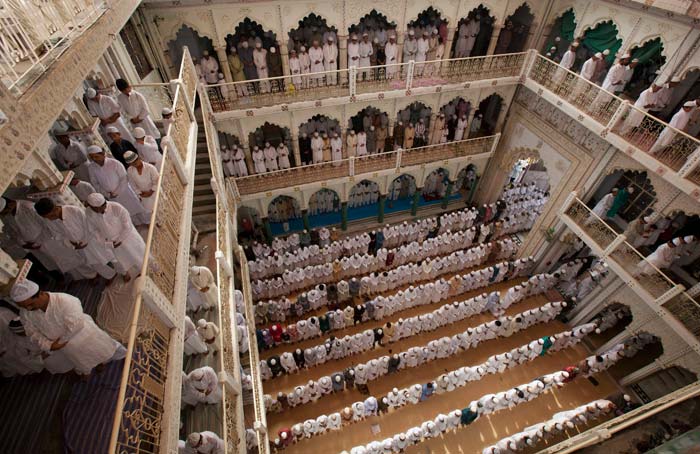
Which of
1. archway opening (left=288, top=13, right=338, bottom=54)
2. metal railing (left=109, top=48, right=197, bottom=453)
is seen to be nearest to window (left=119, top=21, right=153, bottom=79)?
metal railing (left=109, top=48, right=197, bottom=453)

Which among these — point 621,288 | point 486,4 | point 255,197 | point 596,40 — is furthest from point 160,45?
point 621,288

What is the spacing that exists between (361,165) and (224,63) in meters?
5.62

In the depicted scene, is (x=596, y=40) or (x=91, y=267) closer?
(x=91, y=267)

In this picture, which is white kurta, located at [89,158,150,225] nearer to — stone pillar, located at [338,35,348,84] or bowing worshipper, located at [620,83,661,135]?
stone pillar, located at [338,35,348,84]

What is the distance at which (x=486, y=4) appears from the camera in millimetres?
10984

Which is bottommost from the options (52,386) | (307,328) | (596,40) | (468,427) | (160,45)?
(468,427)

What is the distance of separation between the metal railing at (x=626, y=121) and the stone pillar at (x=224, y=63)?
392 inches

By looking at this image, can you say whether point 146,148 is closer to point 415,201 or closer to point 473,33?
point 415,201

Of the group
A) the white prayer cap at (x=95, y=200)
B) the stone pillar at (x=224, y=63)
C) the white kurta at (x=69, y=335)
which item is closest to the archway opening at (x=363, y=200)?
the stone pillar at (x=224, y=63)

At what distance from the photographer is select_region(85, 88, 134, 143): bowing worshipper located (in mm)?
5566

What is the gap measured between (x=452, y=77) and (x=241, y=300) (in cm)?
1008

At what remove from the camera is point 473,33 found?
496 inches

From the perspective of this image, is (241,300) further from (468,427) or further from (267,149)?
(468,427)

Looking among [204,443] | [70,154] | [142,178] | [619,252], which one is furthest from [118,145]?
[619,252]
